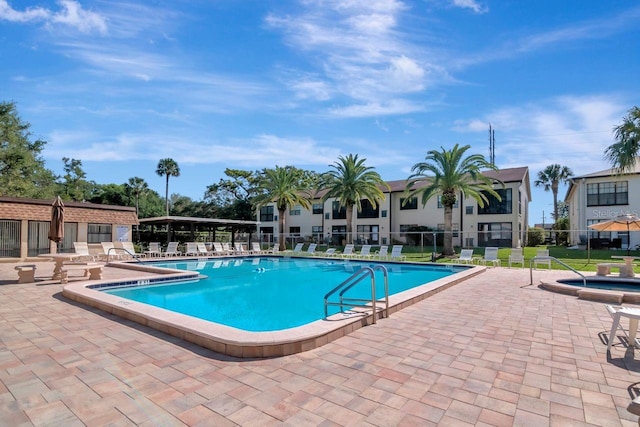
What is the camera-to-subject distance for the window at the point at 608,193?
80.7 ft

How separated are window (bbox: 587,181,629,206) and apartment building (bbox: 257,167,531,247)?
4.50 meters

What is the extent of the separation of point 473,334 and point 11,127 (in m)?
35.9

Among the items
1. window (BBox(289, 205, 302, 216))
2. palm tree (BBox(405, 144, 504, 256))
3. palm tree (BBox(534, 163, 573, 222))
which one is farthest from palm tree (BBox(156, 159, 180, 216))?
palm tree (BBox(534, 163, 573, 222))

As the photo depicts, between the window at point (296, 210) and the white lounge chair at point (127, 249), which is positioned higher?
the window at point (296, 210)

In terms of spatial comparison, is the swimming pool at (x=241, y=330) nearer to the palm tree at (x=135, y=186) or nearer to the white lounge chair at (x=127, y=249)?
the white lounge chair at (x=127, y=249)

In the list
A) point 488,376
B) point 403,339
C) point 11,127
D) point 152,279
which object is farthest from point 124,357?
point 11,127

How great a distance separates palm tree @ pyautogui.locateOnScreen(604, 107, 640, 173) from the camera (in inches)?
614

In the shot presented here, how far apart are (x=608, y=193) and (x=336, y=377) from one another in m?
29.6

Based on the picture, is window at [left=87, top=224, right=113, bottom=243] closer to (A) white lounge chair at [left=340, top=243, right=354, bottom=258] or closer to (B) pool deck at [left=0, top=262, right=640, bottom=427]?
(A) white lounge chair at [left=340, top=243, right=354, bottom=258]

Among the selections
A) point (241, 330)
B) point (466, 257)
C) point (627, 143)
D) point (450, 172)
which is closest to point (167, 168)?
point (450, 172)

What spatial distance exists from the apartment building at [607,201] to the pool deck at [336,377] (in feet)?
76.1

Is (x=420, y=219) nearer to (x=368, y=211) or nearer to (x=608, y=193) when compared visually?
(x=368, y=211)

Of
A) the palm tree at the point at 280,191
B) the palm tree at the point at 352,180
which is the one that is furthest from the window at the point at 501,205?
the palm tree at the point at 280,191

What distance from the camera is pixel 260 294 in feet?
34.6
